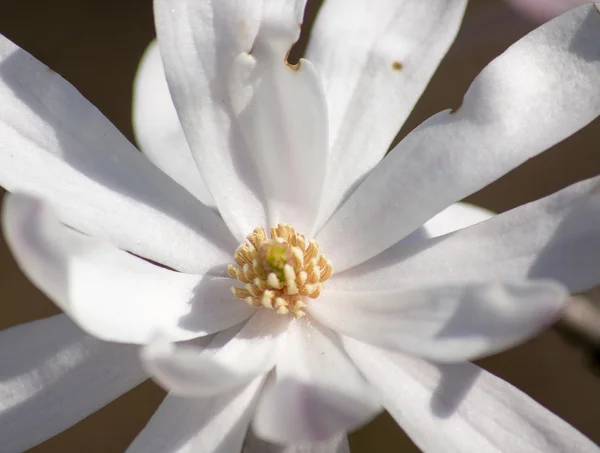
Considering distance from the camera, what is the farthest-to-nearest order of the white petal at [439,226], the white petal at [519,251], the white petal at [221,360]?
the white petal at [439,226] → the white petal at [519,251] → the white petal at [221,360]

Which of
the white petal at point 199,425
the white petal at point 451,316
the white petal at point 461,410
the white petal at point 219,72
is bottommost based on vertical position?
the white petal at point 461,410

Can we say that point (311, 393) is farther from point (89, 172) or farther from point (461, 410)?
point (89, 172)

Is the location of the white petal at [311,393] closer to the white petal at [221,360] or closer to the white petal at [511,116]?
the white petal at [221,360]

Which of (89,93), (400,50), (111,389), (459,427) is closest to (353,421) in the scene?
(459,427)

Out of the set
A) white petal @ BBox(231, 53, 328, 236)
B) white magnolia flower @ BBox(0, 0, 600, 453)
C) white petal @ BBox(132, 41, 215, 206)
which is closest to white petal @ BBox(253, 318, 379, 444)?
white magnolia flower @ BBox(0, 0, 600, 453)

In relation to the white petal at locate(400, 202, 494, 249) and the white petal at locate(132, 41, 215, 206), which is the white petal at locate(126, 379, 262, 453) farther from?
the white petal at locate(132, 41, 215, 206)

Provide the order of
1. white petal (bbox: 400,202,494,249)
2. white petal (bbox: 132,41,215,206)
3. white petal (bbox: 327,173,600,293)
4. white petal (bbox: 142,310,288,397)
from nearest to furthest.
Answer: white petal (bbox: 142,310,288,397), white petal (bbox: 327,173,600,293), white petal (bbox: 400,202,494,249), white petal (bbox: 132,41,215,206)

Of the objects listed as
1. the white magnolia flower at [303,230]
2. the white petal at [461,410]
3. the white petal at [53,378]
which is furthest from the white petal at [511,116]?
the white petal at [53,378]
